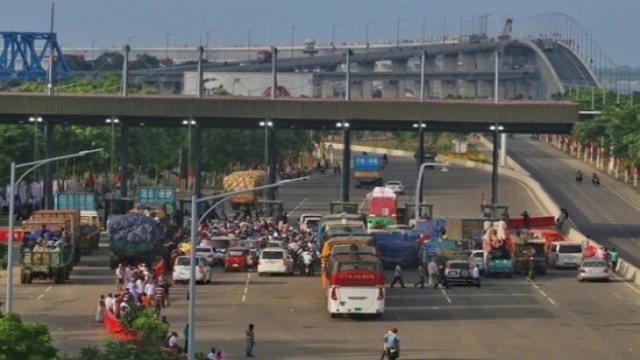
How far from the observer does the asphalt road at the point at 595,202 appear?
105 meters

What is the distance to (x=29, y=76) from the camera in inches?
5763

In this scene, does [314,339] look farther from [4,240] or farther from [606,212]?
[606,212]

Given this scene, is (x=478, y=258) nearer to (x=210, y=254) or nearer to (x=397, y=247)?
(x=397, y=247)

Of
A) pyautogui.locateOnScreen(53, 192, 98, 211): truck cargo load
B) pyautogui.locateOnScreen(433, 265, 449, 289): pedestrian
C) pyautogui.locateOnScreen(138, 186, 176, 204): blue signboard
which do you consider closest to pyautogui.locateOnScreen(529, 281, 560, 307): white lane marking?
pyautogui.locateOnScreen(433, 265, 449, 289): pedestrian

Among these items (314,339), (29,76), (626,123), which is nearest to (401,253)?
(314,339)

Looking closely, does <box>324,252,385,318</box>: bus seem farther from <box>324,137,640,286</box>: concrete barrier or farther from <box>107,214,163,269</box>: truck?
<box>107,214,163,269</box>: truck

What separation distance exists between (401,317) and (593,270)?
621 inches

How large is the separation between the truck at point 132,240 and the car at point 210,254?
2.18 m

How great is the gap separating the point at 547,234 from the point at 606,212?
35.0 meters

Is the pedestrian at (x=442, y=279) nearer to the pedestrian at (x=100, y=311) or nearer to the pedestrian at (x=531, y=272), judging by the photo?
the pedestrian at (x=531, y=272)

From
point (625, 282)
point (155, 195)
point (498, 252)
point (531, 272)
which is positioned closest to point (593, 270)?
point (625, 282)

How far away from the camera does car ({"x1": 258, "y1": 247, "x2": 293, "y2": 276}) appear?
260 feet

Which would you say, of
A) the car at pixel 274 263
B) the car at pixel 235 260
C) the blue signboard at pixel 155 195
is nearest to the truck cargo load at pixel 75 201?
the blue signboard at pixel 155 195

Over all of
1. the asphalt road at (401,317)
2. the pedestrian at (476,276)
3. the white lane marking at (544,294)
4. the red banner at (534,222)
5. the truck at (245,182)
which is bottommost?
the asphalt road at (401,317)
